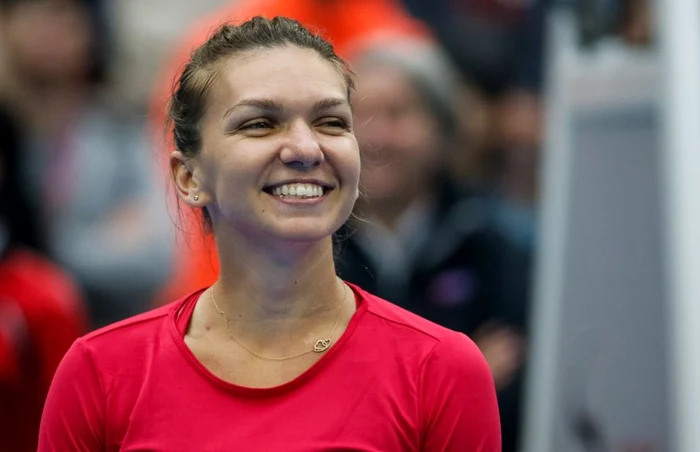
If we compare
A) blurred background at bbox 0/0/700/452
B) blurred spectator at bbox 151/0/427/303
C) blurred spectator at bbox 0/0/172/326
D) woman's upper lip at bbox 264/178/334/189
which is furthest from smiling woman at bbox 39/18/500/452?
blurred spectator at bbox 0/0/172/326

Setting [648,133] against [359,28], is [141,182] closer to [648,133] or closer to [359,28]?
[359,28]

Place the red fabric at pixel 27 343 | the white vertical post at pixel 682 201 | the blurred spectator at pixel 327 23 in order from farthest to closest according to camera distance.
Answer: the blurred spectator at pixel 327 23
the red fabric at pixel 27 343
the white vertical post at pixel 682 201

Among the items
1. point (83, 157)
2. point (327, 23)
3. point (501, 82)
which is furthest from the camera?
point (83, 157)

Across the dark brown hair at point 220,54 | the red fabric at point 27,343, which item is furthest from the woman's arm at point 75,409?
the red fabric at point 27,343

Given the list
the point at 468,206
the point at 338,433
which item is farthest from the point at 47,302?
the point at 338,433

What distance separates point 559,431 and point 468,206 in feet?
2.37

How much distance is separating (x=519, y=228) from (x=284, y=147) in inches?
86.0

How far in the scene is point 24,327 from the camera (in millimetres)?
3564

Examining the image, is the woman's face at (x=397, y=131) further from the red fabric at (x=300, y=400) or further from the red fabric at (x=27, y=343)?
the red fabric at (x=300, y=400)

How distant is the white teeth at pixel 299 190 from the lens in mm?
→ 1874

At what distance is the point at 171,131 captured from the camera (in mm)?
2205

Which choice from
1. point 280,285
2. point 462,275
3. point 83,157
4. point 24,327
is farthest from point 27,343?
point 280,285

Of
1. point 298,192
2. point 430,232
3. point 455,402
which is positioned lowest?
point 430,232

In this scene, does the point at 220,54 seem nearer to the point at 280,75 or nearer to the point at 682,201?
the point at 280,75
